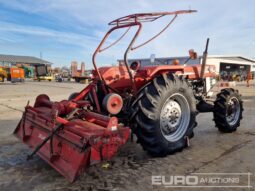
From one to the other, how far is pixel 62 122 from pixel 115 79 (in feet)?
4.52

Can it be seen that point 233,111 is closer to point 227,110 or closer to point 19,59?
point 227,110

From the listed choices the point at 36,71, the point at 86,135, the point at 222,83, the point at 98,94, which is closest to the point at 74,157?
the point at 86,135

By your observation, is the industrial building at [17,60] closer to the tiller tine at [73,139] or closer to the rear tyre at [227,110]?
the rear tyre at [227,110]

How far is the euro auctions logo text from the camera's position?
3348 mm

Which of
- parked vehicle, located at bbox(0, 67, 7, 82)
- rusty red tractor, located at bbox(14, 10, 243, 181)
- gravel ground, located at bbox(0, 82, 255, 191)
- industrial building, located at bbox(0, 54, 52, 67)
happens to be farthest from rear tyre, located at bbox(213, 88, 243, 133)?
industrial building, located at bbox(0, 54, 52, 67)

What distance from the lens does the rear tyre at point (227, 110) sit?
5723 mm

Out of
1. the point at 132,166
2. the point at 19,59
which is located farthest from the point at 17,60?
the point at 132,166

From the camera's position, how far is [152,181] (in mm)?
3414

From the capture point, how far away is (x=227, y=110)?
5805mm

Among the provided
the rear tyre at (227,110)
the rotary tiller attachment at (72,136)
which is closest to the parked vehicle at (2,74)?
the rotary tiller attachment at (72,136)

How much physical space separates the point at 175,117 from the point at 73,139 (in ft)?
6.24

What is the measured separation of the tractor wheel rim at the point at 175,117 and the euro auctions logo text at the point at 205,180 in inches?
35.4

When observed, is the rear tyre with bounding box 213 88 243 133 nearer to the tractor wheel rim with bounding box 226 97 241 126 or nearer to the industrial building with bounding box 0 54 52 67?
the tractor wheel rim with bounding box 226 97 241 126

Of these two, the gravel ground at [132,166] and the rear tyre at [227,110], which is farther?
the rear tyre at [227,110]
